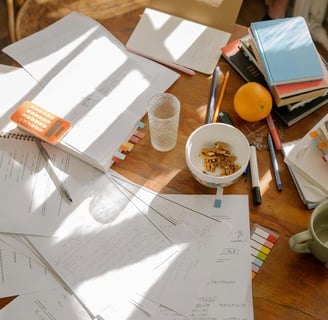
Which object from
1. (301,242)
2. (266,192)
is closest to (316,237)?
(301,242)

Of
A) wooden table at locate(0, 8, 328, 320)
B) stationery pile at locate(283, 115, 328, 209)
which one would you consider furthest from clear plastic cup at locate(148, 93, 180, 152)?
stationery pile at locate(283, 115, 328, 209)

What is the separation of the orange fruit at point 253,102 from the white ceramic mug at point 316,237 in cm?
26

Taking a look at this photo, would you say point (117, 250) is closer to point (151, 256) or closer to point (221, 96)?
point (151, 256)

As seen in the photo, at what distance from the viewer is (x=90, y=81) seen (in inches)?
39.4

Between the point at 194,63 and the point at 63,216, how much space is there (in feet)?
1.63

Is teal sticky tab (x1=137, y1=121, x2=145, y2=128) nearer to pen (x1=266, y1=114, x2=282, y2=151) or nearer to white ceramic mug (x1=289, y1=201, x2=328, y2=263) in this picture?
pen (x1=266, y1=114, x2=282, y2=151)

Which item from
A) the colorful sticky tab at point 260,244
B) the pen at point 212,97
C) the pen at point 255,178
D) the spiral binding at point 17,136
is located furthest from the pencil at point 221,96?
the spiral binding at point 17,136

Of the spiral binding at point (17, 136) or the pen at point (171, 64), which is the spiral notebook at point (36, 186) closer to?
the spiral binding at point (17, 136)

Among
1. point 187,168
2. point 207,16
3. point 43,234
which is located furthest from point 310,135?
point 43,234

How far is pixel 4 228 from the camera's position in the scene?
2.67ft

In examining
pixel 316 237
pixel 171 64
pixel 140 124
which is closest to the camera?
pixel 316 237

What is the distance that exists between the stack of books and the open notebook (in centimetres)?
20

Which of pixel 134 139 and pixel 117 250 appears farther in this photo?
pixel 134 139

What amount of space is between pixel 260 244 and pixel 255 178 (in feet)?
0.46
